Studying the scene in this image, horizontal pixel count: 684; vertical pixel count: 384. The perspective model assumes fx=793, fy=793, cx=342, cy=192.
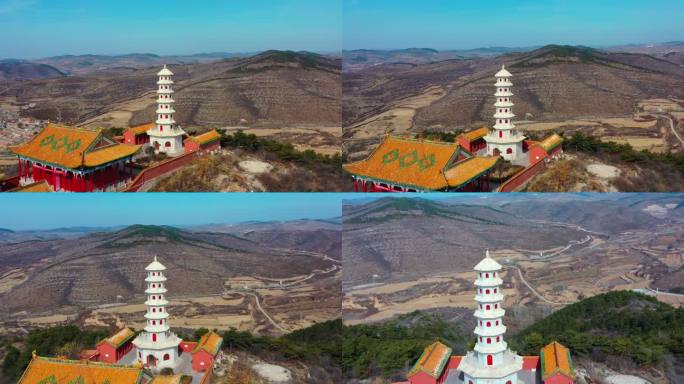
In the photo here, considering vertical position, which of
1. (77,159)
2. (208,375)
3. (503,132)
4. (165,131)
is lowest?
(208,375)

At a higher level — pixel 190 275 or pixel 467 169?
pixel 467 169

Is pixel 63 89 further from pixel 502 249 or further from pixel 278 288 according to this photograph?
pixel 502 249

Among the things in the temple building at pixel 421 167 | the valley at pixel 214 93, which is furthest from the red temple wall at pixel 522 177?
the valley at pixel 214 93

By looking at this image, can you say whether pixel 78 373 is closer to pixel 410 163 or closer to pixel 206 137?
pixel 410 163

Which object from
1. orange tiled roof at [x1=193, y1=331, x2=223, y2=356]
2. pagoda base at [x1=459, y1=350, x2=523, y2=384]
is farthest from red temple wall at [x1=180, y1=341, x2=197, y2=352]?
pagoda base at [x1=459, y1=350, x2=523, y2=384]

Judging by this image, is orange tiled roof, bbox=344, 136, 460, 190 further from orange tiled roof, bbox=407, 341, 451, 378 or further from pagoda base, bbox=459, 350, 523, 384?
pagoda base, bbox=459, 350, 523, 384

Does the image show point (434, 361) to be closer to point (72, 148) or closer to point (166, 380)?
point (166, 380)

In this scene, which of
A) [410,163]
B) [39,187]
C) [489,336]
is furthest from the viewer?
[39,187]

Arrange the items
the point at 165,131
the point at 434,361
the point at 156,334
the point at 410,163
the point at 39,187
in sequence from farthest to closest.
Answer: the point at 165,131
the point at 39,187
the point at 410,163
the point at 156,334
the point at 434,361

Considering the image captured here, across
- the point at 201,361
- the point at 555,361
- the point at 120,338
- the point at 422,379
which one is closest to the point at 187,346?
the point at 201,361

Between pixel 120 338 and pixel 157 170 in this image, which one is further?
pixel 157 170
